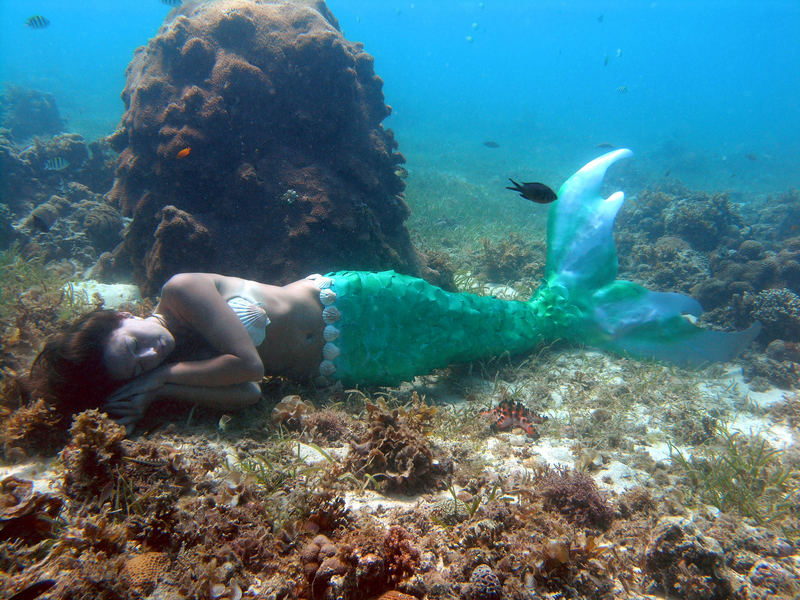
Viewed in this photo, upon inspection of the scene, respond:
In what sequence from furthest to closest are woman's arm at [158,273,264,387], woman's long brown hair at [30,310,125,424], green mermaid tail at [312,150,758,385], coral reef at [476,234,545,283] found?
coral reef at [476,234,545,283] < green mermaid tail at [312,150,758,385] < woman's arm at [158,273,264,387] < woman's long brown hair at [30,310,125,424]

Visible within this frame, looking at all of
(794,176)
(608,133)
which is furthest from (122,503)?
(608,133)

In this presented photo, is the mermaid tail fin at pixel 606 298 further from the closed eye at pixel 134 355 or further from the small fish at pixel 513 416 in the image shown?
the closed eye at pixel 134 355

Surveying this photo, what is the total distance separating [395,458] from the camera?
2.84m

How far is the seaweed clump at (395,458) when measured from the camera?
109 inches

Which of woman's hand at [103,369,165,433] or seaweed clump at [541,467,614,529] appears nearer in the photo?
seaweed clump at [541,467,614,529]

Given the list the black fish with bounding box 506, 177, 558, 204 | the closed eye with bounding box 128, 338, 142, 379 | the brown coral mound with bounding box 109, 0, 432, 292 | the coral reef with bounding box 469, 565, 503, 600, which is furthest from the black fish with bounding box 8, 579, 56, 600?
the black fish with bounding box 506, 177, 558, 204

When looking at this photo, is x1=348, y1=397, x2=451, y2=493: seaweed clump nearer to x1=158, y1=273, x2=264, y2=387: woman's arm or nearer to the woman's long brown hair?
x1=158, y1=273, x2=264, y2=387: woman's arm

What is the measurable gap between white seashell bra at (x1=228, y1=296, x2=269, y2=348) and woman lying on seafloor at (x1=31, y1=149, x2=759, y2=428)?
1cm

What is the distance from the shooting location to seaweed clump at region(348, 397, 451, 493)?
2.77m

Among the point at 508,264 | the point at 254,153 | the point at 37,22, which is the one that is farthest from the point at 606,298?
the point at 37,22

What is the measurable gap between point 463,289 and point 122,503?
20.3ft

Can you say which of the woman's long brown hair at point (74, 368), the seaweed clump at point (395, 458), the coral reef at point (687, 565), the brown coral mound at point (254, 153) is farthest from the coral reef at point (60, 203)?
the coral reef at point (687, 565)

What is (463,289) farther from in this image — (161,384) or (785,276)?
(785,276)

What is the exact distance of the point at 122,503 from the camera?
91.1 inches
